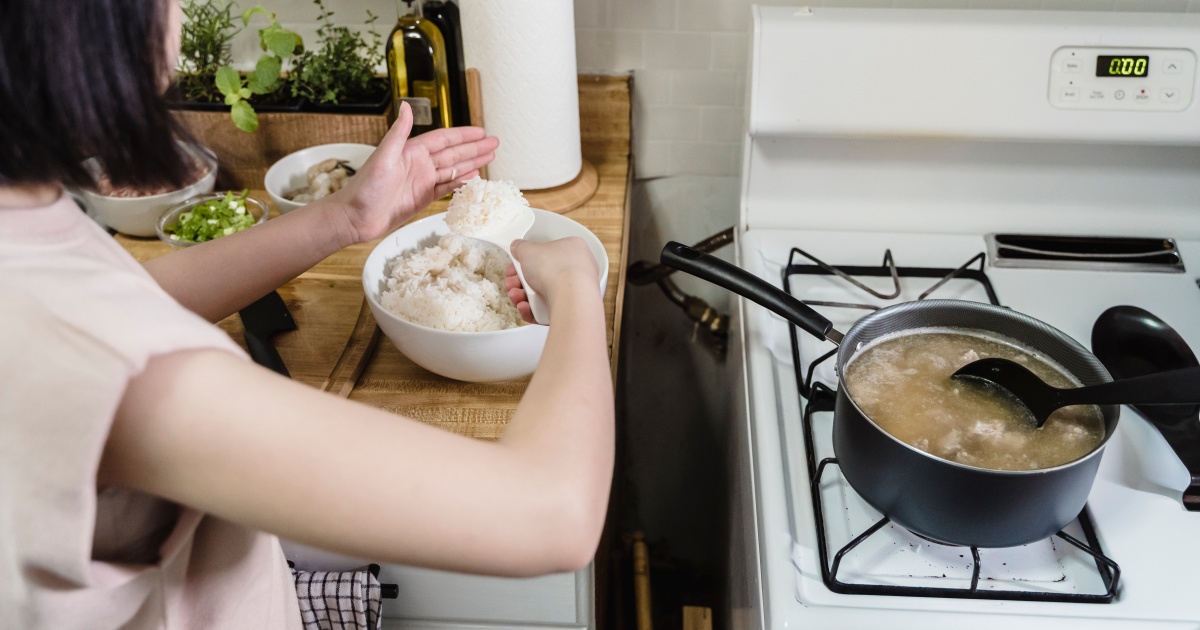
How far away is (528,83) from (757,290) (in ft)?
1.62

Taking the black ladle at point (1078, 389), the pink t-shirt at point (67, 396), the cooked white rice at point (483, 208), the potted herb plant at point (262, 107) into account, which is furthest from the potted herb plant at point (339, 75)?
the black ladle at point (1078, 389)

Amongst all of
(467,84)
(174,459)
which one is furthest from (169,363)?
(467,84)

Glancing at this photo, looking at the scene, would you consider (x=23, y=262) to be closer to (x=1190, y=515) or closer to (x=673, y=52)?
(x=1190, y=515)

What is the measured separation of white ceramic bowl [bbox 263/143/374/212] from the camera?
1239mm

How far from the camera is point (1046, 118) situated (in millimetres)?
1072

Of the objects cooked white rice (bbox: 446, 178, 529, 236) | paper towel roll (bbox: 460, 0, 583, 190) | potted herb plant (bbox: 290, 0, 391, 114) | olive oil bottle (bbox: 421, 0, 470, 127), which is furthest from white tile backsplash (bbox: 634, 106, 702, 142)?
cooked white rice (bbox: 446, 178, 529, 236)

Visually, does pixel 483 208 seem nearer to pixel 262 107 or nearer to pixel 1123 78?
pixel 262 107

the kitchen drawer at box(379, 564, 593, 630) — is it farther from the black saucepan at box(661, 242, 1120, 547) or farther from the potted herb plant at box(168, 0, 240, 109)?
the potted herb plant at box(168, 0, 240, 109)

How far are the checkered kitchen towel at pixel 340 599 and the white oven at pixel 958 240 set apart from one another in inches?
15.3

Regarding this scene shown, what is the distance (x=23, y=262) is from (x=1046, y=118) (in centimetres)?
111

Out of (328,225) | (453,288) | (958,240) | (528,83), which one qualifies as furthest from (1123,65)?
(328,225)

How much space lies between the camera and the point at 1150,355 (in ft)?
3.10

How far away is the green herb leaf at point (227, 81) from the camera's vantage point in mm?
1200

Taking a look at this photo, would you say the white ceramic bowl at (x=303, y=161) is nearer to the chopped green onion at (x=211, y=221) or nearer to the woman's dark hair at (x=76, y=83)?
the chopped green onion at (x=211, y=221)
